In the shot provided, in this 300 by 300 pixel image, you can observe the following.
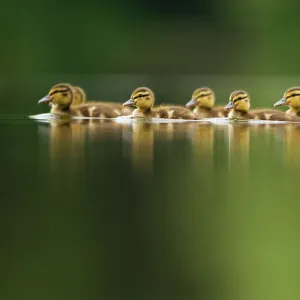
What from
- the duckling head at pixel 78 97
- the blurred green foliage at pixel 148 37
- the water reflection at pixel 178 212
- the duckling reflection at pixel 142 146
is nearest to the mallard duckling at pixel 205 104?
the duckling reflection at pixel 142 146

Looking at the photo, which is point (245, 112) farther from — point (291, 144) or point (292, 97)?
point (291, 144)

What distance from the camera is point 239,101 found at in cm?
737

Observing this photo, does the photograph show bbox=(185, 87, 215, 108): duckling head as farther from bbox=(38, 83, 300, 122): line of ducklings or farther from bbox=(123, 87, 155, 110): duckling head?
bbox=(123, 87, 155, 110): duckling head

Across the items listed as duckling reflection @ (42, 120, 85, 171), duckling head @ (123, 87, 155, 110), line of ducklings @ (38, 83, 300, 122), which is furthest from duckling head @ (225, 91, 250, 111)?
duckling reflection @ (42, 120, 85, 171)

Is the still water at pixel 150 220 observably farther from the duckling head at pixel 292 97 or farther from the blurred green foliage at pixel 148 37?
the blurred green foliage at pixel 148 37

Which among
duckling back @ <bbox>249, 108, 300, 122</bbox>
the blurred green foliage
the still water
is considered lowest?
the still water

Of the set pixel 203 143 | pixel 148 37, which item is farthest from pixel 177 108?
pixel 148 37

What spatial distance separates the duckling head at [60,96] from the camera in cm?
800

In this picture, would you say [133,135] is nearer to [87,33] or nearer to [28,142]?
[28,142]

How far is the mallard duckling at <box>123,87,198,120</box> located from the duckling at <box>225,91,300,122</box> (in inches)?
13.5

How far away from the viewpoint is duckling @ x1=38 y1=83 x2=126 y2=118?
8031mm

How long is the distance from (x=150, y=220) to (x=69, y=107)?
438 centimetres

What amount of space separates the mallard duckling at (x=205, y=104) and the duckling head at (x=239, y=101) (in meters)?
0.58

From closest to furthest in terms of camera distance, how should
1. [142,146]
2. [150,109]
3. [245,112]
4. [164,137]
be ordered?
[142,146] → [164,137] → [245,112] → [150,109]
